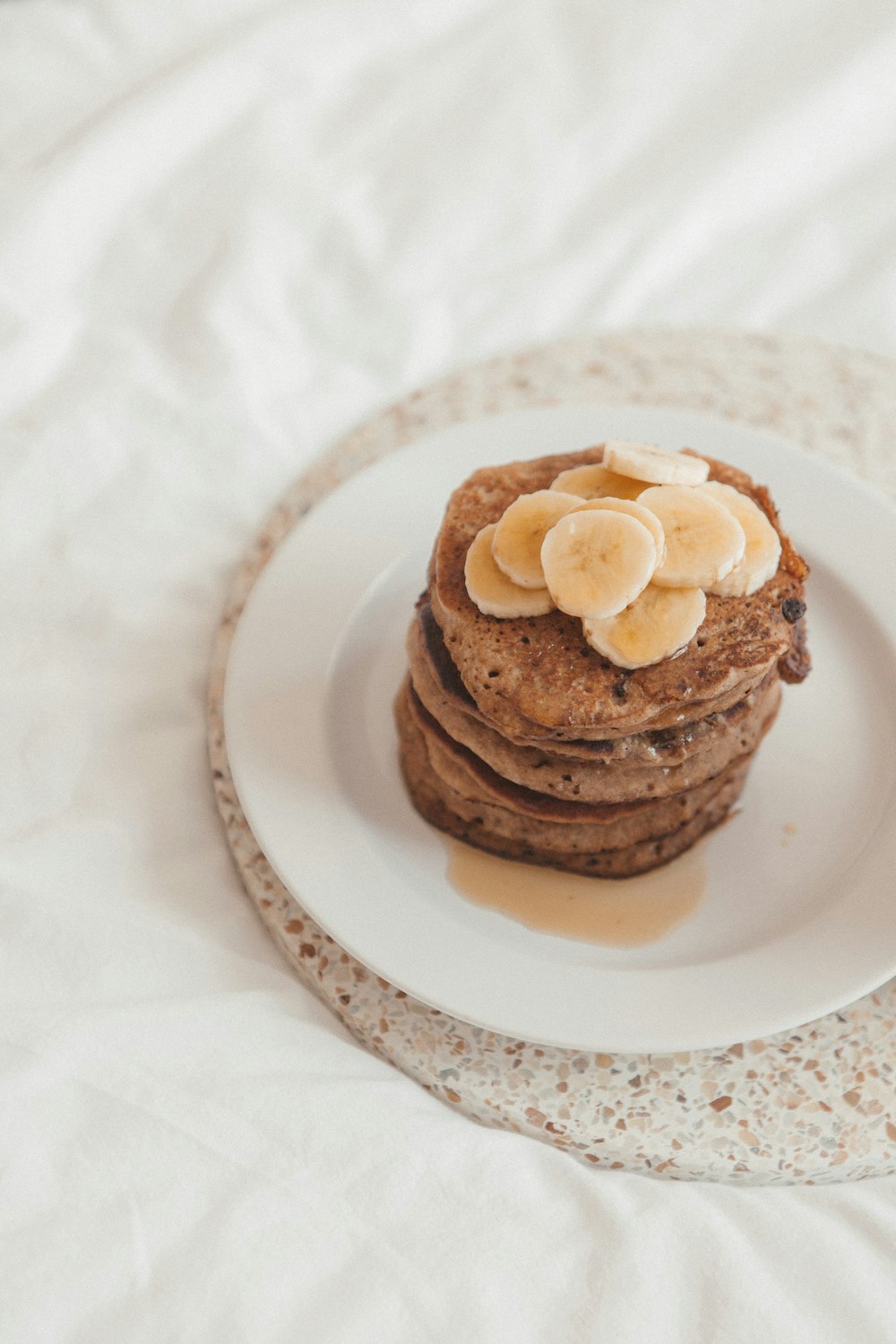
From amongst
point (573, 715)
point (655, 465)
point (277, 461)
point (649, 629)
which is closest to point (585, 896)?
point (573, 715)

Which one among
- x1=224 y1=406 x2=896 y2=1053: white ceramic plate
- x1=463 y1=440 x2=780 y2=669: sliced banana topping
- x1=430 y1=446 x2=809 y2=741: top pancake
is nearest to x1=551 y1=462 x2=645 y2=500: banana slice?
x1=463 y1=440 x2=780 y2=669: sliced banana topping

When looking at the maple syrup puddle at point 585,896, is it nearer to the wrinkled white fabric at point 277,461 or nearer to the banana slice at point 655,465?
the wrinkled white fabric at point 277,461

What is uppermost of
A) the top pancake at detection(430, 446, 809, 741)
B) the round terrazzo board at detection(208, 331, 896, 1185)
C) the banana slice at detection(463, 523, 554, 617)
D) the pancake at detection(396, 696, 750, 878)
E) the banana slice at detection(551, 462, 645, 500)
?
the banana slice at detection(551, 462, 645, 500)

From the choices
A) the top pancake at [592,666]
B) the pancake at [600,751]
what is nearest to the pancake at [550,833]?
the pancake at [600,751]

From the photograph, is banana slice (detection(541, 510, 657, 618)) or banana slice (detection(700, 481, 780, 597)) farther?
banana slice (detection(700, 481, 780, 597))

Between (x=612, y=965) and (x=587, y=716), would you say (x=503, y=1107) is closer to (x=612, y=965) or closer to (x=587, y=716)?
(x=612, y=965)

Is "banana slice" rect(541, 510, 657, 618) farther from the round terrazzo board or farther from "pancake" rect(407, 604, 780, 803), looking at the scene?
the round terrazzo board
